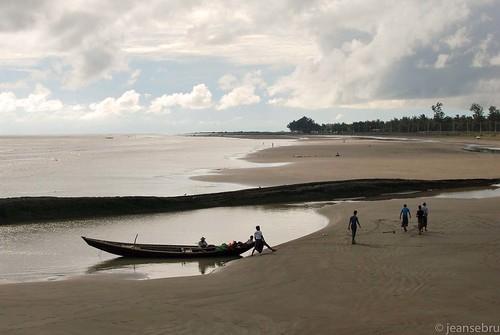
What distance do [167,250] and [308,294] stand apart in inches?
348

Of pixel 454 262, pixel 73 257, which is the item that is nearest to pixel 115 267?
pixel 73 257

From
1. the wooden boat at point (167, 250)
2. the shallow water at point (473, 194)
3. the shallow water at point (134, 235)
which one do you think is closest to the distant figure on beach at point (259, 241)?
the wooden boat at point (167, 250)

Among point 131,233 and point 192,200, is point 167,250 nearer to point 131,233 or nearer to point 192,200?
point 131,233

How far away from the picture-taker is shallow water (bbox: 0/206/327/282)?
19859 mm

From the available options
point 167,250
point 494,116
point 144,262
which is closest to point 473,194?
point 167,250

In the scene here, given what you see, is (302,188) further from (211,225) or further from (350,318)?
(350,318)

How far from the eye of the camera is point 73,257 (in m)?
22.0

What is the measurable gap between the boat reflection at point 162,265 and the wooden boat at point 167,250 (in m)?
0.19

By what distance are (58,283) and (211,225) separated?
536 inches

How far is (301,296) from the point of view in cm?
1415

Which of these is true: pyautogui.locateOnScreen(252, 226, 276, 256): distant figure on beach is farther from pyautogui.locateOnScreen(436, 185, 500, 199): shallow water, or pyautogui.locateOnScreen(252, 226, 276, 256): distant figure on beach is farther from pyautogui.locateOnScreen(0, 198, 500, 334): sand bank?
pyautogui.locateOnScreen(436, 185, 500, 199): shallow water

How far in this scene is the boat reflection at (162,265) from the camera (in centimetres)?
1978

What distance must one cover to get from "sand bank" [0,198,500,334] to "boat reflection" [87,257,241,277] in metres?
1.56

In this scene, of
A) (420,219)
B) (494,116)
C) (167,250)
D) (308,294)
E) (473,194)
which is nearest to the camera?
(308,294)
